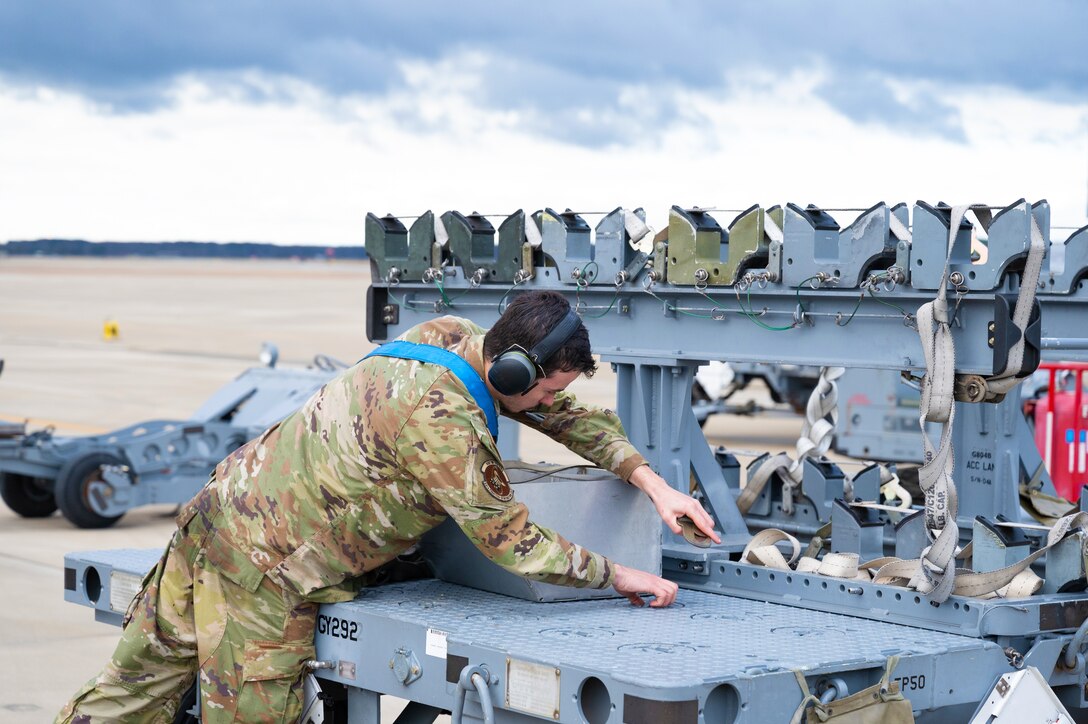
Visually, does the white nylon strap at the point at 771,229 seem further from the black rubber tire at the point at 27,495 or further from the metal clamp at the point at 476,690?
the black rubber tire at the point at 27,495

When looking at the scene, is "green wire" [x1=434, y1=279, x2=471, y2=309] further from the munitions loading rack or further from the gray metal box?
the gray metal box

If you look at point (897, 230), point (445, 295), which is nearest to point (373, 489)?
point (897, 230)

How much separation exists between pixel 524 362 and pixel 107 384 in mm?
20731

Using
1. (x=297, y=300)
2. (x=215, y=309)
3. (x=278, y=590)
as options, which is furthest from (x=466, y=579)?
(x=297, y=300)

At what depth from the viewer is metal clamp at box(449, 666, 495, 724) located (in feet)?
11.5

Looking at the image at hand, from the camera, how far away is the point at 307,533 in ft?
13.1

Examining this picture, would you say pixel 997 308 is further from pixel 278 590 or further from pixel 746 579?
pixel 278 590

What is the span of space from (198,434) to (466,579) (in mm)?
6889

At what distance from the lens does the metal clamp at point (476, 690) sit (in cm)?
349

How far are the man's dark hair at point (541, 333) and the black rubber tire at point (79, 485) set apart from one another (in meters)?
7.29

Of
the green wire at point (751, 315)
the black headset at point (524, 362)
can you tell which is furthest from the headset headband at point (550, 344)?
the green wire at point (751, 315)

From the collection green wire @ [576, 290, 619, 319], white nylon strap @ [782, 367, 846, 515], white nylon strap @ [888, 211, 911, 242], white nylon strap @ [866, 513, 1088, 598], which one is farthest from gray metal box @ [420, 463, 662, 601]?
white nylon strap @ [782, 367, 846, 515]

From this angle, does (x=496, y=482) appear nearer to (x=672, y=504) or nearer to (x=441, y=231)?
(x=672, y=504)

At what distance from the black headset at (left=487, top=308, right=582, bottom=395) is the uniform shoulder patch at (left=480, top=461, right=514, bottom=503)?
188 millimetres
